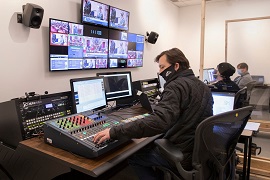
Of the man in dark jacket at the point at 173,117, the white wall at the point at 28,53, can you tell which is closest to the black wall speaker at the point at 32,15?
the white wall at the point at 28,53

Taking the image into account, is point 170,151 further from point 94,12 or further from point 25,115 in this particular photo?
point 94,12

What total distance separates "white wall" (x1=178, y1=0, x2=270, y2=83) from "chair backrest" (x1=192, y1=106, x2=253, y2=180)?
198 inches

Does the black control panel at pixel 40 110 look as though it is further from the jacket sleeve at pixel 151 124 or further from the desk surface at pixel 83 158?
the jacket sleeve at pixel 151 124

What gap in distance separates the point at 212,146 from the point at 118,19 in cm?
336

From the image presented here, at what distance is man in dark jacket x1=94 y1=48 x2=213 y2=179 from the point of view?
1.42 meters

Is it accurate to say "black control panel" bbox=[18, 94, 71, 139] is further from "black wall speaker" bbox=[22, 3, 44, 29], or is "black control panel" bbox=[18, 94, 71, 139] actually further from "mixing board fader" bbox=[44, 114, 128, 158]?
"black wall speaker" bbox=[22, 3, 44, 29]

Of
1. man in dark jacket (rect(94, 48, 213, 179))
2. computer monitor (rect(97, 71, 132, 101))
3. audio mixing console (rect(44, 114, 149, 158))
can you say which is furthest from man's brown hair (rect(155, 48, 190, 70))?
computer monitor (rect(97, 71, 132, 101))

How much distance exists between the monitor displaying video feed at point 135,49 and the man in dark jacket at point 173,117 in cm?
295

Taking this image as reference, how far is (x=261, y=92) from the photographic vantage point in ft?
19.3

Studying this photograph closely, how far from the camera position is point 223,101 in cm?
258

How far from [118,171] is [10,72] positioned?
1.70 metres

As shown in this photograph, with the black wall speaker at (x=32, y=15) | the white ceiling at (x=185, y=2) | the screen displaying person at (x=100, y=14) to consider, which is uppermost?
the white ceiling at (x=185, y=2)

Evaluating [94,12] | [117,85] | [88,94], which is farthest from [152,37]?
[88,94]

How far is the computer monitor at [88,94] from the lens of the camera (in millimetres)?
1910
